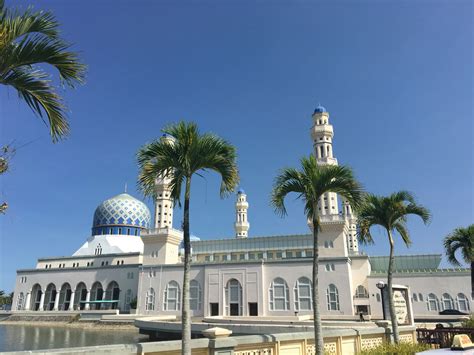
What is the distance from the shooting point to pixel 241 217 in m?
64.2

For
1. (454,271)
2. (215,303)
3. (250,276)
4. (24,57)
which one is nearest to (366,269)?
(454,271)

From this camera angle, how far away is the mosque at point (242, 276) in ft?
130

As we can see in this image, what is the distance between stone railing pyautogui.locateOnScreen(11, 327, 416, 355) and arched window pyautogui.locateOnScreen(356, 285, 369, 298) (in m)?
29.5

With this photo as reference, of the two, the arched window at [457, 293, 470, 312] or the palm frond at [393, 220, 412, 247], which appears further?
the arched window at [457, 293, 470, 312]

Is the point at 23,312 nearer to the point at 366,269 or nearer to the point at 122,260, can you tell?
the point at 122,260

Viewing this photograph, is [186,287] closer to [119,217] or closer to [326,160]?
[326,160]

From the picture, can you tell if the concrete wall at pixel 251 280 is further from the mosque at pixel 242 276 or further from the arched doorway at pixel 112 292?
the arched doorway at pixel 112 292

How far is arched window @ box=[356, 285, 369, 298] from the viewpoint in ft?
135

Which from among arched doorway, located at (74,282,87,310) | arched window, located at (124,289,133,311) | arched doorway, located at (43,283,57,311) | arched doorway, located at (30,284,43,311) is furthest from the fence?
arched doorway, located at (30,284,43,311)

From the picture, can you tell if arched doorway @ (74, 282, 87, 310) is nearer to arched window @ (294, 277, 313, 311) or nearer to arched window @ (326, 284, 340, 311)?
arched window @ (294, 277, 313, 311)

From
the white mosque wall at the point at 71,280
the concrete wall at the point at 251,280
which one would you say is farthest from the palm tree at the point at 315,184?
the white mosque wall at the point at 71,280

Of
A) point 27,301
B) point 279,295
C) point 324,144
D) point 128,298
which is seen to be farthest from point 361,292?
point 27,301

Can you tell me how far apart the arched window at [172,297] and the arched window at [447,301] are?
2897cm

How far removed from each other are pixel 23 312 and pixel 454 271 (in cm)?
5571
